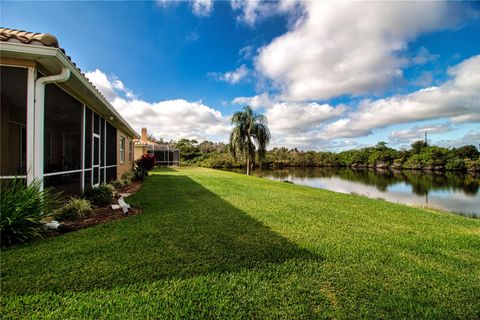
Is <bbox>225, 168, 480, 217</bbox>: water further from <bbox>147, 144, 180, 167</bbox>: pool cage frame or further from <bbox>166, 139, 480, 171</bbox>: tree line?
<bbox>147, 144, 180, 167</bbox>: pool cage frame

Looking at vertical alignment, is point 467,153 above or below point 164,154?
above

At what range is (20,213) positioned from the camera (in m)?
2.97

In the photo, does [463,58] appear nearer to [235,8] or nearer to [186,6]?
[235,8]

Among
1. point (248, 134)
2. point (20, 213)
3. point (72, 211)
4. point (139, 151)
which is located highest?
point (248, 134)

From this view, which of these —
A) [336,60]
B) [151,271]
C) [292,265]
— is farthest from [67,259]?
[336,60]

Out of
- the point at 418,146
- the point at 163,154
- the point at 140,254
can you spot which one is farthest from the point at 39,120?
the point at 418,146

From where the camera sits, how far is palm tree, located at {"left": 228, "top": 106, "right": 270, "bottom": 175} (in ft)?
64.4

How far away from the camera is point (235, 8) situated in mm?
8867

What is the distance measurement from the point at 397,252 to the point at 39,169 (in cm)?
590

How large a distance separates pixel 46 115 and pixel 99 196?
2.19m

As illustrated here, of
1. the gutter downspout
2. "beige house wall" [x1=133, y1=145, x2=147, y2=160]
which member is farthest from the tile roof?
"beige house wall" [x1=133, y1=145, x2=147, y2=160]

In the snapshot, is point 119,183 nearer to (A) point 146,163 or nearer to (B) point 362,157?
(A) point 146,163

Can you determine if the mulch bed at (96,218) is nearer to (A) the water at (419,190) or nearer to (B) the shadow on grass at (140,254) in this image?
(B) the shadow on grass at (140,254)

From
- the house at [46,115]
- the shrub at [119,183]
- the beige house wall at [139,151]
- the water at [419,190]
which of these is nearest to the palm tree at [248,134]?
the water at [419,190]
